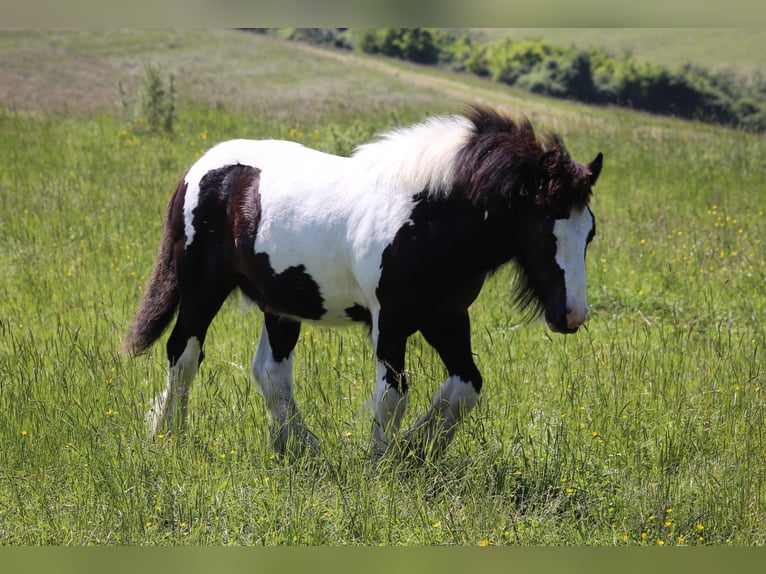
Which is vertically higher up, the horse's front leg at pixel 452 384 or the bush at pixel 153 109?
the horse's front leg at pixel 452 384

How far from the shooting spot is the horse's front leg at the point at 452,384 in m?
5.11

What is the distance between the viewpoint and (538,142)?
16.1 feet

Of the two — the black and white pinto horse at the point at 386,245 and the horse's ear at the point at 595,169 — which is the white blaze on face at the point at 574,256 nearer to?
the black and white pinto horse at the point at 386,245

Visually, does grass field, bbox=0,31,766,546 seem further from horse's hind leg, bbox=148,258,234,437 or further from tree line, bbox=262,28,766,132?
tree line, bbox=262,28,766,132

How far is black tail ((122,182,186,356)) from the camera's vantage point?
6090 mm

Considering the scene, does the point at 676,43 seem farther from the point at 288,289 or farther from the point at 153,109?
the point at 288,289

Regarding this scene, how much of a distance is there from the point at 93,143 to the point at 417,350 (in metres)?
8.67

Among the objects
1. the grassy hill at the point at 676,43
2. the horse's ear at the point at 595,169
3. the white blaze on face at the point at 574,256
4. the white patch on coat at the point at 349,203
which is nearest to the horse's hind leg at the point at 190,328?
the white patch on coat at the point at 349,203

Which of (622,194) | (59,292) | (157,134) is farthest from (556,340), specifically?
(157,134)

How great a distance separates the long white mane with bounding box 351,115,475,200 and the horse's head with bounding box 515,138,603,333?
1.68 feet

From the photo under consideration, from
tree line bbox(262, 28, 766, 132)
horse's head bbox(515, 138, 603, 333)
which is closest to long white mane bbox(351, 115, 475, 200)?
horse's head bbox(515, 138, 603, 333)

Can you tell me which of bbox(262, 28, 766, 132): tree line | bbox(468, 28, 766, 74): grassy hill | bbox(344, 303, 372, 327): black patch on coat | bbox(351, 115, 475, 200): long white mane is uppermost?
bbox(351, 115, 475, 200): long white mane

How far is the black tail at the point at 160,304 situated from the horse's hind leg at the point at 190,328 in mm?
203

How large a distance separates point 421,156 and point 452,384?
130cm
